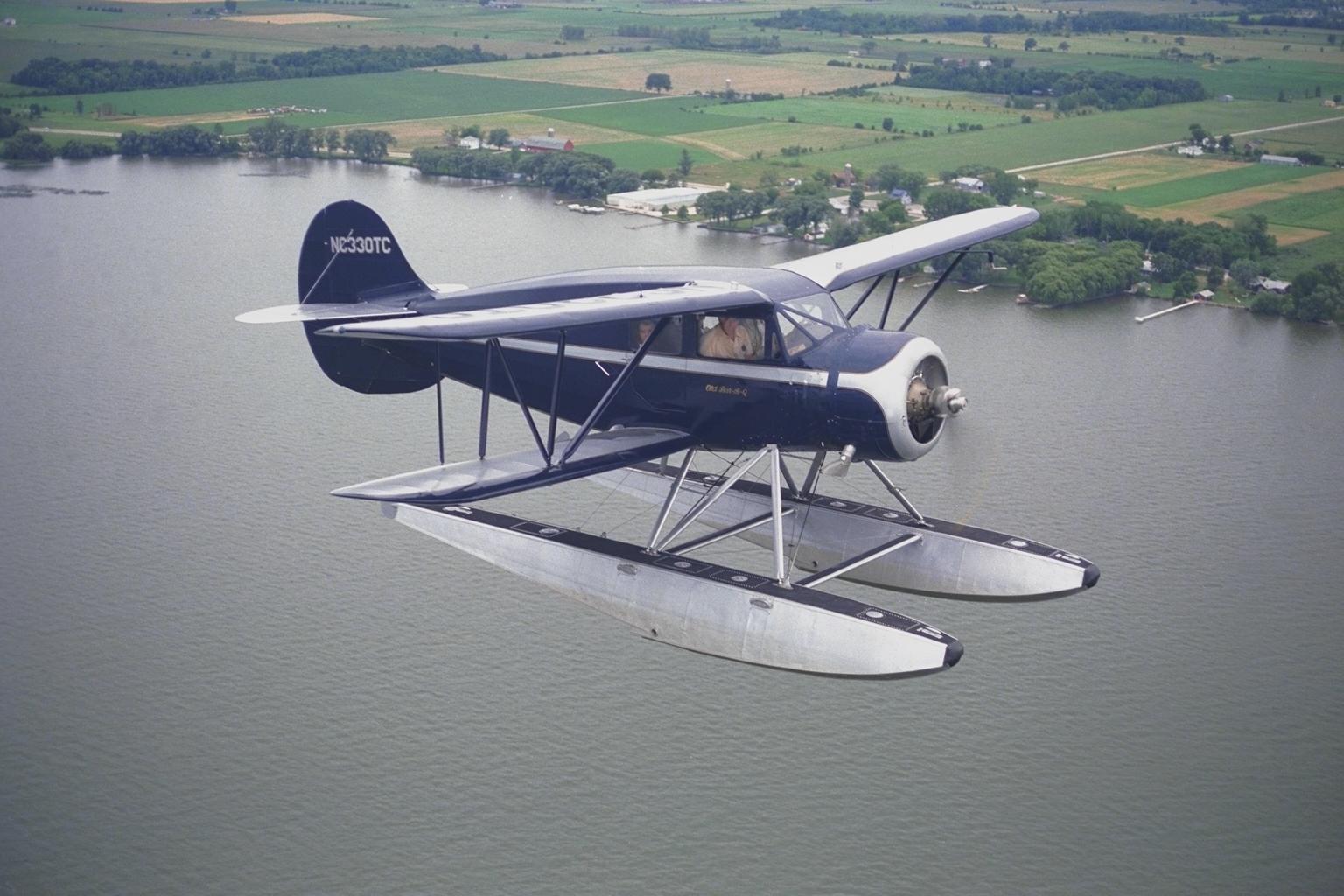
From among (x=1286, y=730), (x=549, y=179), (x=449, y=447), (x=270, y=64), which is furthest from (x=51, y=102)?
(x=1286, y=730)

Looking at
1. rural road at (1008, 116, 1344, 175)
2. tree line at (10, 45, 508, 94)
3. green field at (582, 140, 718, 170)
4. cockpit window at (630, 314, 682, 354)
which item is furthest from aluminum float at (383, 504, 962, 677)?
tree line at (10, 45, 508, 94)

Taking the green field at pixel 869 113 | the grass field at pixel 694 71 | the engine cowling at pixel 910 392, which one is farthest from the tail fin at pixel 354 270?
the grass field at pixel 694 71

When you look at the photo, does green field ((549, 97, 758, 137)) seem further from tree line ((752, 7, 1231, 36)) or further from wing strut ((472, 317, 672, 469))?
wing strut ((472, 317, 672, 469))

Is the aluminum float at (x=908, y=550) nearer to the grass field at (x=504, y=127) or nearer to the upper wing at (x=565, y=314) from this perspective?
the upper wing at (x=565, y=314)

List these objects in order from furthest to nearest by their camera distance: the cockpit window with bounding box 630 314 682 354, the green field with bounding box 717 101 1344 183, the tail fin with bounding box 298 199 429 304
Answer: the green field with bounding box 717 101 1344 183
the tail fin with bounding box 298 199 429 304
the cockpit window with bounding box 630 314 682 354

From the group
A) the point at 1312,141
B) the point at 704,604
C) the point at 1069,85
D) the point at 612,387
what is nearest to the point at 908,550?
the point at 704,604

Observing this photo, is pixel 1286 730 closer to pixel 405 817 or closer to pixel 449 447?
pixel 405 817
